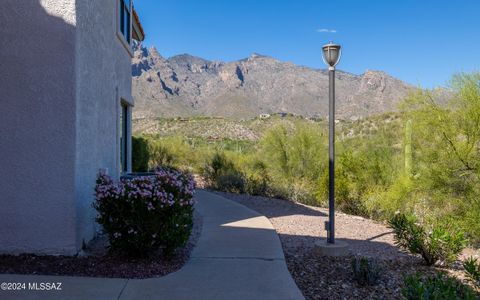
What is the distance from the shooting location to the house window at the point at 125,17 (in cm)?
1002

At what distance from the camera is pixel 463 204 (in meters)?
8.86

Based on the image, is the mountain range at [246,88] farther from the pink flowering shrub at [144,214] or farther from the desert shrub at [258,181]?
the pink flowering shrub at [144,214]

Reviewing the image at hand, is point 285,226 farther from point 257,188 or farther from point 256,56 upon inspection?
point 256,56

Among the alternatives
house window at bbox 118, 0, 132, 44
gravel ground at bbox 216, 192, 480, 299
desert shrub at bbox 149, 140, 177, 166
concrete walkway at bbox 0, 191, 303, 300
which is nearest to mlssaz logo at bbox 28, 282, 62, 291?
concrete walkway at bbox 0, 191, 303, 300

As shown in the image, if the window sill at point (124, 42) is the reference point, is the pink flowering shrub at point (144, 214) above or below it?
below

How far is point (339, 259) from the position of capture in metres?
6.92

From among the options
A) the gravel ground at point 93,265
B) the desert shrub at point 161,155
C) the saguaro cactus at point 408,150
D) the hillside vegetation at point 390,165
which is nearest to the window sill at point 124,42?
the gravel ground at point 93,265

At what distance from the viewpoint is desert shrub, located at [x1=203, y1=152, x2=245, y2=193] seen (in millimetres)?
16141

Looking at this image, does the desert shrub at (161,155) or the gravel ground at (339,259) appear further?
the desert shrub at (161,155)

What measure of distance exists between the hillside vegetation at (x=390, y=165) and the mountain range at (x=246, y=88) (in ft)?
164

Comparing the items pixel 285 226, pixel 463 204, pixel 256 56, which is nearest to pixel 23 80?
pixel 285 226

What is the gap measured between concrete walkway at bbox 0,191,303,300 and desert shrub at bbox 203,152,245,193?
27.7 ft

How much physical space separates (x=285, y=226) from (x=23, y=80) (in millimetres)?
5693

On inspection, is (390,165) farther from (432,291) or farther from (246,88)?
(246,88)
